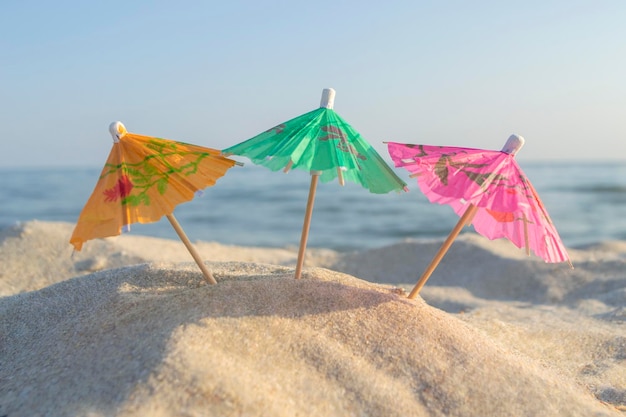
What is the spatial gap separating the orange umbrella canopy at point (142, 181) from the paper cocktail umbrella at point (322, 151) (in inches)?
6.0

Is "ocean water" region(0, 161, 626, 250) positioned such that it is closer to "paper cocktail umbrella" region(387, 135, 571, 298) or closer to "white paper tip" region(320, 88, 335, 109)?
"paper cocktail umbrella" region(387, 135, 571, 298)

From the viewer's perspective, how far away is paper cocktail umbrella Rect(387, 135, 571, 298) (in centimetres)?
217

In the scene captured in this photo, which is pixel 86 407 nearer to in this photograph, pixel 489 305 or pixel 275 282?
pixel 275 282

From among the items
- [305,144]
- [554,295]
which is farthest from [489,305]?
[305,144]

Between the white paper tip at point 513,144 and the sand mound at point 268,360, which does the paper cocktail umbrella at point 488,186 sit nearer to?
the white paper tip at point 513,144

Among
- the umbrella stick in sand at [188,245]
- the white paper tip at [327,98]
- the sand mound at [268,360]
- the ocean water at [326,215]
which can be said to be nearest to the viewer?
the sand mound at [268,360]

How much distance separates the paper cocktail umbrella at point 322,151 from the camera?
2215 mm

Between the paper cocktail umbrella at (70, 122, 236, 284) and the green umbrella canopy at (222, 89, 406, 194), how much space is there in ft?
0.54

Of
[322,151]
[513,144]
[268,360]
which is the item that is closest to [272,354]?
[268,360]

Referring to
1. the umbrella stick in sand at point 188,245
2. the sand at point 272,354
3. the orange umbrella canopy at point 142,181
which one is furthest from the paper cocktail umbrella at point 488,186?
the umbrella stick in sand at point 188,245

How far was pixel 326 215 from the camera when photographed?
41.2 feet

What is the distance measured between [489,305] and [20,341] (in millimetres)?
3535

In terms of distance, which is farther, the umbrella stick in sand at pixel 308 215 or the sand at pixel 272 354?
the umbrella stick in sand at pixel 308 215

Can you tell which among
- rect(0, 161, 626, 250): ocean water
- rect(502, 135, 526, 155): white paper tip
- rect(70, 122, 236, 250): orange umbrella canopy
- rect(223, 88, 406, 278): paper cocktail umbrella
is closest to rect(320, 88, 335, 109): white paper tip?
rect(223, 88, 406, 278): paper cocktail umbrella
